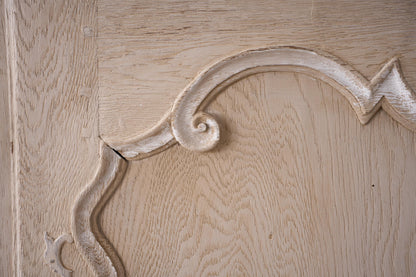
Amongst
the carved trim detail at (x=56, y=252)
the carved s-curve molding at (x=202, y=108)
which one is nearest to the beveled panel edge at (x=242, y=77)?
the carved s-curve molding at (x=202, y=108)

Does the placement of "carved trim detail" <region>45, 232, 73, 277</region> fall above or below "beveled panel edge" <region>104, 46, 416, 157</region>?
below

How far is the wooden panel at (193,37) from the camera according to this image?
487 millimetres

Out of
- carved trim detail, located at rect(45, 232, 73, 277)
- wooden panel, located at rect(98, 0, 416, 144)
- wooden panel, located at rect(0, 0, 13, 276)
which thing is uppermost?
wooden panel, located at rect(98, 0, 416, 144)

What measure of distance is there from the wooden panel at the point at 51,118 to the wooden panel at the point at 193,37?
0.03 meters

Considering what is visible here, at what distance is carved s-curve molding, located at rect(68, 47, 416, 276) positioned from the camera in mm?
487

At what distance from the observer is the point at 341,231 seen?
509mm

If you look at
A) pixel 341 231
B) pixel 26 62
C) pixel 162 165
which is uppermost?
pixel 26 62

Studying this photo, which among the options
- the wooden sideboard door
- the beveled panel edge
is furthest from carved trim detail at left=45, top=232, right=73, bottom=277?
the beveled panel edge

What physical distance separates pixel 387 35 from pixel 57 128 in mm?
490

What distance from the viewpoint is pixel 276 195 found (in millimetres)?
506

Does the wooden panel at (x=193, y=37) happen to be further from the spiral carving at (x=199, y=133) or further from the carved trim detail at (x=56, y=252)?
the carved trim detail at (x=56, y=252)

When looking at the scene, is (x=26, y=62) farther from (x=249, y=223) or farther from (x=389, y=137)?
(x=389, y=137)

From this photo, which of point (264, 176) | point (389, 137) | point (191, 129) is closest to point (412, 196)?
point (389, 137)

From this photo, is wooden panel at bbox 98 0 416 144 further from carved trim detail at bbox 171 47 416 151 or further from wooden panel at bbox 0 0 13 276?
wooden panel at bbox 0 0 13 276
